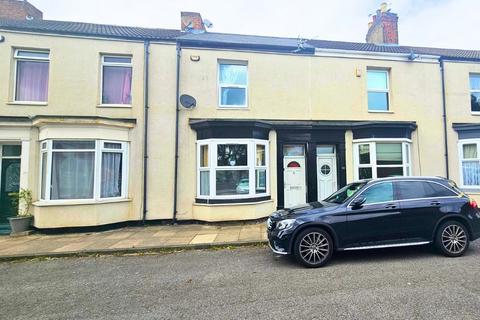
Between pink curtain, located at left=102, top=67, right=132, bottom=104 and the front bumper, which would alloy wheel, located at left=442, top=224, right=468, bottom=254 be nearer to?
the front bumper

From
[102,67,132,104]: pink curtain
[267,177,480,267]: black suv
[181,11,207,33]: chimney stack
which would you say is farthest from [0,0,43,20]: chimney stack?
[267,177,480,267]: black suv

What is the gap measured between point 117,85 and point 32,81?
275cm

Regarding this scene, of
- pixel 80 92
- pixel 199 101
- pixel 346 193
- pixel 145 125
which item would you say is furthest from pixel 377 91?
pixel 80 92

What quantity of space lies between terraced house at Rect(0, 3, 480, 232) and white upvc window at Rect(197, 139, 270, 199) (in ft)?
0.11

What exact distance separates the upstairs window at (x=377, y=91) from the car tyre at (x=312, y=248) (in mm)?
7285

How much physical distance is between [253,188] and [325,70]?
5356 millimetres

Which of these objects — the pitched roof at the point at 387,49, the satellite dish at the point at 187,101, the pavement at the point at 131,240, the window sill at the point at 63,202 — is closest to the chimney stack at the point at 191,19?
the satellite dish at the point at 187,101

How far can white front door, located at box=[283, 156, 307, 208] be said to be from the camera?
1002 centimetres

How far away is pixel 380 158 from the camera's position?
992cm

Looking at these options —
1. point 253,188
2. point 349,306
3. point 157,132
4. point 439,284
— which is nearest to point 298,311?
point 349,306

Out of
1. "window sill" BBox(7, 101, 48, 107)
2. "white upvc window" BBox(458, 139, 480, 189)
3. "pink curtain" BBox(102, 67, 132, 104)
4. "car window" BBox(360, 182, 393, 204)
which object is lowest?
"car window" BBox(360, 182, 393, 204)

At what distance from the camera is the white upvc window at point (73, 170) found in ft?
27.0

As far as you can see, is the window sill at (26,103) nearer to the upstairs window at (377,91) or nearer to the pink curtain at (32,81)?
the pink curtain at (32,81)

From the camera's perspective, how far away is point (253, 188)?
9109 mm
